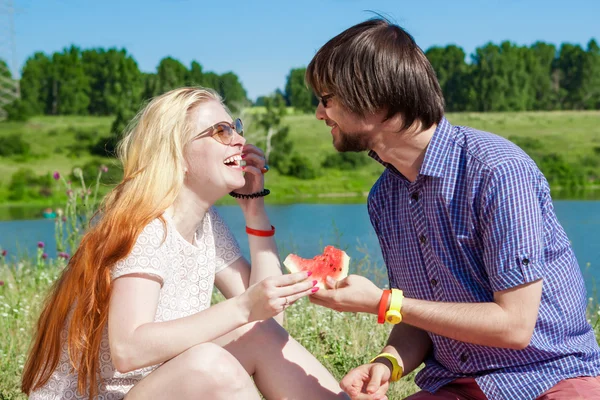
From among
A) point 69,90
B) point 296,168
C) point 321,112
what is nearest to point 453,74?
point 296,168

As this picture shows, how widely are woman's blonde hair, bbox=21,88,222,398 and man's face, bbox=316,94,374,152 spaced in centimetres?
63

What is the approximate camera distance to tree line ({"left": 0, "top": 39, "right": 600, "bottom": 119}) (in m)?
50.5

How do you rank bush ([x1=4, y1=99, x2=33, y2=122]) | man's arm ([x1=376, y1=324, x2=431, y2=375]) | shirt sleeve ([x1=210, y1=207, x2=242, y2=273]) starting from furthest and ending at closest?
bush ([x1=4, y1=99, x2=33, y2=122]) → shirt sleeve ([x1=210, y1=207, x2=242, y2=273]) → man's arm ([x1=376, y1=324, x2=431, y2=375])

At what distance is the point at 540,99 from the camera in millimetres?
57781

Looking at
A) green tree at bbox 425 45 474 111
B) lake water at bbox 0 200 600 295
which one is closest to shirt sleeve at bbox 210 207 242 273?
lake water at bbox 0 200 600 295

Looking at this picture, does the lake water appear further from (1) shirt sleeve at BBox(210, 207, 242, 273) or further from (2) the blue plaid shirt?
(2) the blue plaid shirt

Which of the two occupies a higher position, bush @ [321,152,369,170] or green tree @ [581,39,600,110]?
green tree @ [581,39,600,110]

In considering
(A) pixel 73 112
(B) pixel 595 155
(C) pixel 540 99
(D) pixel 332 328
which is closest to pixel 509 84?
(C) pixel 540 99

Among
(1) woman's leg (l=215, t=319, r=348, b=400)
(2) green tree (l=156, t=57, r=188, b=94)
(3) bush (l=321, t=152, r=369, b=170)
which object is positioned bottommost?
(3) bush (l=321, t=152, r=369, b=170)

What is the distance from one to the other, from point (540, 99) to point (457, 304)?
59483mm

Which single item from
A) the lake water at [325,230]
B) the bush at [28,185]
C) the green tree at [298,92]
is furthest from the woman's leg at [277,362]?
the green tree at [298,92]

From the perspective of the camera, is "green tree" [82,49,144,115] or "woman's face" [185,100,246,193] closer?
"woman's face" [185,100,246,193]

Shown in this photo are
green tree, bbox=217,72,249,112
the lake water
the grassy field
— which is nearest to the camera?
the lake water

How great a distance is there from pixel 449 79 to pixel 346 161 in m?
22.4
